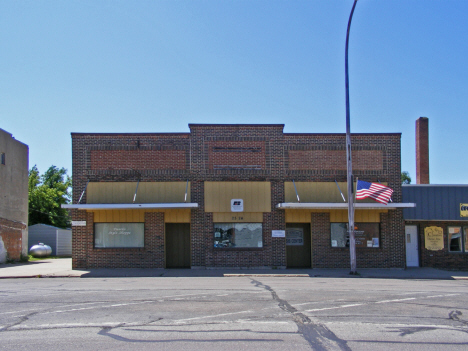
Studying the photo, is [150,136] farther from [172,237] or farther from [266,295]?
[266,295]

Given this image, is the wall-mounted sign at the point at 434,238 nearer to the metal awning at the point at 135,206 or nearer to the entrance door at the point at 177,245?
the metal awning at the point at 135,206

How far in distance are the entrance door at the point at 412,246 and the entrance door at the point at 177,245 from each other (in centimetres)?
1037

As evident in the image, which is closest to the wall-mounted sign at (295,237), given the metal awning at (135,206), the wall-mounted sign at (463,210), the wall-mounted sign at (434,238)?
the metal awning at (135,206)

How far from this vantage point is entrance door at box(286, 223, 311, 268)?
21.8 m

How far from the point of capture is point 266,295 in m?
12.2

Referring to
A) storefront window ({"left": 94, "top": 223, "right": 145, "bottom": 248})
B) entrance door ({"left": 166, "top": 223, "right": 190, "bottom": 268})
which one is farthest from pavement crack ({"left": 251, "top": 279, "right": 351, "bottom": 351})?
storefront window ({"left": 94, "top": 223, "right": 145, "bottom": 248})

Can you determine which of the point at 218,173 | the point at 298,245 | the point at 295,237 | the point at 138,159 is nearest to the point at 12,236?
the point at 138,159

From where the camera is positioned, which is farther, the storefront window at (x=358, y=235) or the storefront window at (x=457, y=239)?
the storefront window at (x=457, y=239)

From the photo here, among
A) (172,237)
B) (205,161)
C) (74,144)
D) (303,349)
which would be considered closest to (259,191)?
(205,161)

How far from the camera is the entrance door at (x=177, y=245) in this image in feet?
70.4

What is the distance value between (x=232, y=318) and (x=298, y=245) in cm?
1327

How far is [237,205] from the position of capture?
826 inches

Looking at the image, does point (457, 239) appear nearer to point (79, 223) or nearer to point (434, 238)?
point (434, 238)

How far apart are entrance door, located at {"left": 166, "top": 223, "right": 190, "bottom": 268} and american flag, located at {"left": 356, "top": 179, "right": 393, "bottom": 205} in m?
7.84
